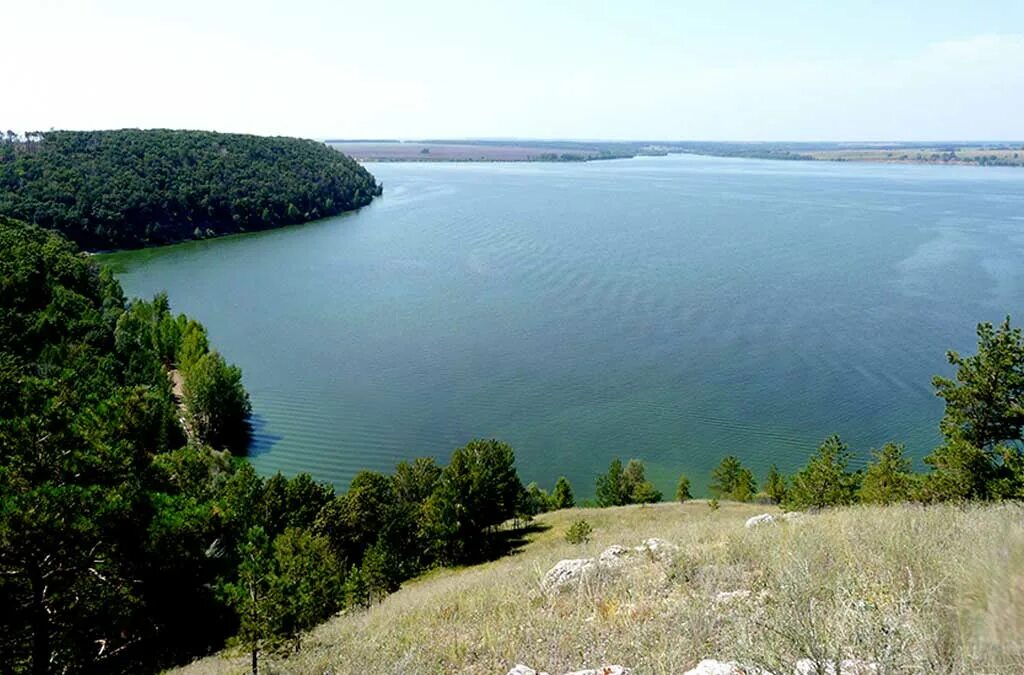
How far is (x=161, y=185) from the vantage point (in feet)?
298

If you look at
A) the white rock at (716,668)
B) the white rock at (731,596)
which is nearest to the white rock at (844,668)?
the white rock at (716,668)

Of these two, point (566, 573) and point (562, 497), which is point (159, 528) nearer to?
point (566, 573)

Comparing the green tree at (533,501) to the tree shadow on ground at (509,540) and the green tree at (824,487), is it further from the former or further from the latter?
the green tree at (824,487)

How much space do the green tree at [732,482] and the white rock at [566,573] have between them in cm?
1958

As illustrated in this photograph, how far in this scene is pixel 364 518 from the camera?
21.8m

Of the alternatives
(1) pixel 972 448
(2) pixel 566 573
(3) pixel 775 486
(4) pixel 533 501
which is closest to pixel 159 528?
(2) pixel 566 573

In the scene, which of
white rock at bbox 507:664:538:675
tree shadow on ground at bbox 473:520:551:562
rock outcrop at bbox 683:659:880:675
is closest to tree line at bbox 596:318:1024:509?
tree shadow on ground at bbox 473:520:551:562

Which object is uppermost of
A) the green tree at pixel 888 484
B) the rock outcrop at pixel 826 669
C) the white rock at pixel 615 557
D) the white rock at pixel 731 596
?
the rock outcrop at pixel 826 669

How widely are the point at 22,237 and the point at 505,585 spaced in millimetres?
50016

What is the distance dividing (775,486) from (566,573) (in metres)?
20.7

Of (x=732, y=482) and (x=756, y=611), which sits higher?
(x=756, y=611)

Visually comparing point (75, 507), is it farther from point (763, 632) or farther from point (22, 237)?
point (22, 237)

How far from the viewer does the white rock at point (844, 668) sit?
153 inches

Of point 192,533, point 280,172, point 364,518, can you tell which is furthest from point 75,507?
point 280,172
